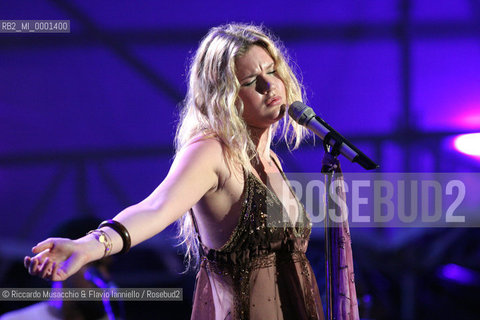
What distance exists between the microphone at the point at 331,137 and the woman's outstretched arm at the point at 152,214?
196mm

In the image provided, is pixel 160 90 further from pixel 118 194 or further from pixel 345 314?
pixel 345 314

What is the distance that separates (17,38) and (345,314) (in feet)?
6.12

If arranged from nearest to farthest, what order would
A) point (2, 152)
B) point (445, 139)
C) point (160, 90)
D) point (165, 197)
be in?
point (165, 197) → point (2, 152) → point (160, 90) → point (445, 139)

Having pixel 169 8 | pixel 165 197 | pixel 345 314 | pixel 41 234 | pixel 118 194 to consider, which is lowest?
pixel 345 314

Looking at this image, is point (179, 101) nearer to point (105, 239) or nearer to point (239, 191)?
point (239, 191)

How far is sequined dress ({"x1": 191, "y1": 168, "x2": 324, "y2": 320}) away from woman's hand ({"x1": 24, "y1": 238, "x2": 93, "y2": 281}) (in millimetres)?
441

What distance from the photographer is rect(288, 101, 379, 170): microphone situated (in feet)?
3.70

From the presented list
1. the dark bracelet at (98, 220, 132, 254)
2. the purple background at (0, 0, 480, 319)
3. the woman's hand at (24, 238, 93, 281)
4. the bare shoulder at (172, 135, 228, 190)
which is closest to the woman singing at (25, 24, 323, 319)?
the bare shoulder at (172, 135, 228, 190)

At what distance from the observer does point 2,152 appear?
2.38 meters

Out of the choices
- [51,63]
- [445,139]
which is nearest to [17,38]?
[51,63]

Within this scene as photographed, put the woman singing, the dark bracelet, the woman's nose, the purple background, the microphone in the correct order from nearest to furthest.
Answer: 1. the dark bracelet
2. the microphone
3. the woman singing
4. the woman's nose
5. the purple background

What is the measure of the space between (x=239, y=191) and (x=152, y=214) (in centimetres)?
29

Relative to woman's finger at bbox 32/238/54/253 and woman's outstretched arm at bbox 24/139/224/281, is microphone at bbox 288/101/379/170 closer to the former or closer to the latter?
woman's outstretched arm at bbox 24/139/224/281

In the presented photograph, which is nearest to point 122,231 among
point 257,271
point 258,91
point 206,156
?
point 206,156
